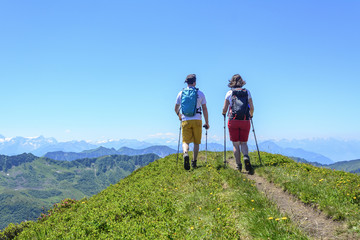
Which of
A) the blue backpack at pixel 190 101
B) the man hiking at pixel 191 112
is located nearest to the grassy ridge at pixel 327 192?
the man hiking at pixel 191 112

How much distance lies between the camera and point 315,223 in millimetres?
5852

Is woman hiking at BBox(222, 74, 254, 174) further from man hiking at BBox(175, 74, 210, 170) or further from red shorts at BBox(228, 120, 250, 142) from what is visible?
man hiking at BBox(175, 74, 210, 170)

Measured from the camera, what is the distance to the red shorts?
1139 centimetres

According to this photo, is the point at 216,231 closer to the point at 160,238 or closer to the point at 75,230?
the point at 160,238

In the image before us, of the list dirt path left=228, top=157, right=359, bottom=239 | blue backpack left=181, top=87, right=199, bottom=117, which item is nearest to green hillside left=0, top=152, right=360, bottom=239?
dirt path left=228, top=157, right=359, bottom=239

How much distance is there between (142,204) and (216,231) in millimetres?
2834

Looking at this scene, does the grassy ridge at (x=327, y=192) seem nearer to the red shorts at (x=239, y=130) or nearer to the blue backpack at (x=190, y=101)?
the red shorts at (x=239, y=130)

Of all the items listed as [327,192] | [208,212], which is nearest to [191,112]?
[208,212]

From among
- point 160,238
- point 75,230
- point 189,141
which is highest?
point 189,141

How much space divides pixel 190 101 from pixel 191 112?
20.8 inches

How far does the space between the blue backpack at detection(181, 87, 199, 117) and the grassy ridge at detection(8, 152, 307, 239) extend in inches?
138

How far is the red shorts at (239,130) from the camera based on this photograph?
37.4ft

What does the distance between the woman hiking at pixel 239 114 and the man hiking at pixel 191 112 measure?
1.25 m

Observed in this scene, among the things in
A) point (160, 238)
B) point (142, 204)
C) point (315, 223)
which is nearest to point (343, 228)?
point (315, 223)
